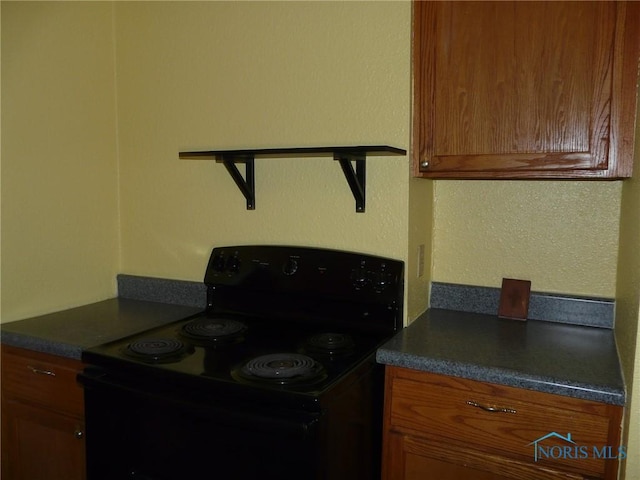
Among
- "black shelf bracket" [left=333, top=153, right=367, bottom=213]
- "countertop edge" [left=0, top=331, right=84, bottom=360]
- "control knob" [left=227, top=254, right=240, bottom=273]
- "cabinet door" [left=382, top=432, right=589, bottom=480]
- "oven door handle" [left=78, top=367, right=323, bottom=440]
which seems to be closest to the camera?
"oven door handle" [left=78, top=367, right=323, bottom=440]

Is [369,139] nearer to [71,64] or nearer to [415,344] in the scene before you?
[415,344]

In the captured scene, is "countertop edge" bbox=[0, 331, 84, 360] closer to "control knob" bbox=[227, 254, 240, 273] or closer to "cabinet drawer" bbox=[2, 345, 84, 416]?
"cabinet drawer" bbox=[2, 345, 84, 416]

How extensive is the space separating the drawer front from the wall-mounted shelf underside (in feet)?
2.04

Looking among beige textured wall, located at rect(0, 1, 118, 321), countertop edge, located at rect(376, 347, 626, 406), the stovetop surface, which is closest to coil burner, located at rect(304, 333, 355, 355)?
the stovetop surface

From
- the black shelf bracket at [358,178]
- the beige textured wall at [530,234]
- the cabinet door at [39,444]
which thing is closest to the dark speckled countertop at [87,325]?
the cabinet door at [39,444]

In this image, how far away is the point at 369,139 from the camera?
1.69 m

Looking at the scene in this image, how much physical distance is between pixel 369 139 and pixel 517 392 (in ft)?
2.92

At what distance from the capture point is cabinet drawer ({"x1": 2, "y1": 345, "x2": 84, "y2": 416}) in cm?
157

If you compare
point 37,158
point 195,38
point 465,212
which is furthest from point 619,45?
point 37,158

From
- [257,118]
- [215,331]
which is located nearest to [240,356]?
[215,331]

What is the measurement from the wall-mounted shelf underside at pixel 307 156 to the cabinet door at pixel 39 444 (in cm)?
95

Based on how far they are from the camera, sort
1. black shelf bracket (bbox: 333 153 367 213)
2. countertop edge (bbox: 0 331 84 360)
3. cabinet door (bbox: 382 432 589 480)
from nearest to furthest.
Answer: cabinet door (bbox: 382 432 589 480)
countertop edge (bbox: 0 331 84 360)
black shelf bracket (bbox: 333 153 367 213)

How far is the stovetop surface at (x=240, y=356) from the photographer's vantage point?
1.25 meters

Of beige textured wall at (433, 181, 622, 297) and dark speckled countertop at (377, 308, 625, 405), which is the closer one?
dark speckled countertop at (377, 308, 625, 405)
